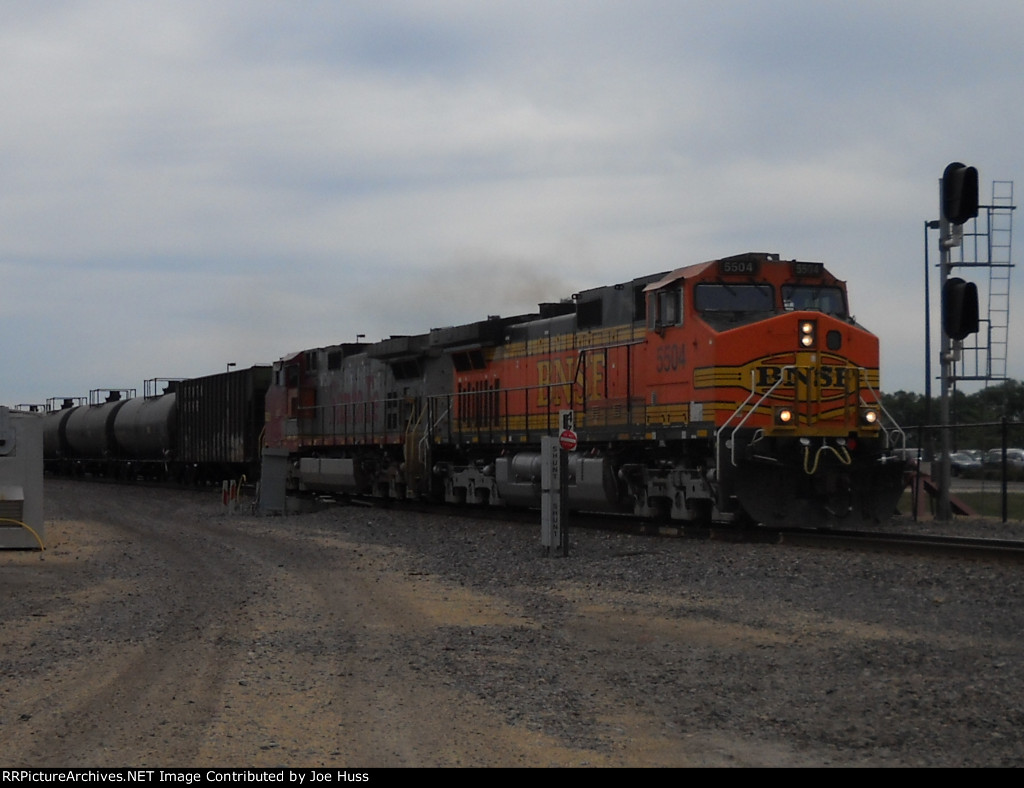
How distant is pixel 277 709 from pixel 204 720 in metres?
0.49

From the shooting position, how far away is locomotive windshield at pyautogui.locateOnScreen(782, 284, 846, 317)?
17438 millimetres

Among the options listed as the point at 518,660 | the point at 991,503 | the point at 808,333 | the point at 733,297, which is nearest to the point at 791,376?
the point at 808,333

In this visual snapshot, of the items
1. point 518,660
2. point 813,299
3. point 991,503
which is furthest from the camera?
point 991,503

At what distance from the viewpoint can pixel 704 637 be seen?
9828mm

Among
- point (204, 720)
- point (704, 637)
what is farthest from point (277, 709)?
point (704, 637)

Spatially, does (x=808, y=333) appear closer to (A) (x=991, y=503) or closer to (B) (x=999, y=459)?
(B) (x=999, y=459)

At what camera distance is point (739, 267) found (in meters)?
17.3

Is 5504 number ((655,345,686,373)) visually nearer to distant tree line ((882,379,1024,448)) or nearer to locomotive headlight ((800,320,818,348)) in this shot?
locomotive headlight ((800,320,818,348))

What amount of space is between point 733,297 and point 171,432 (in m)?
29.7

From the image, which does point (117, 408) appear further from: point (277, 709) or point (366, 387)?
point (277, 709)

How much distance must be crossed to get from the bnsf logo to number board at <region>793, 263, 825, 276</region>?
160 centimetres

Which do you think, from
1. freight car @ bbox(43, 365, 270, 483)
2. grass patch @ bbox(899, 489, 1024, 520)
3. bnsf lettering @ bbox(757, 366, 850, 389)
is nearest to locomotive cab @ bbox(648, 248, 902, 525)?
bnsf lettering @ bbox(757, 366, 850, 389)

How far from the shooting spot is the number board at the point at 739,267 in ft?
56.6
